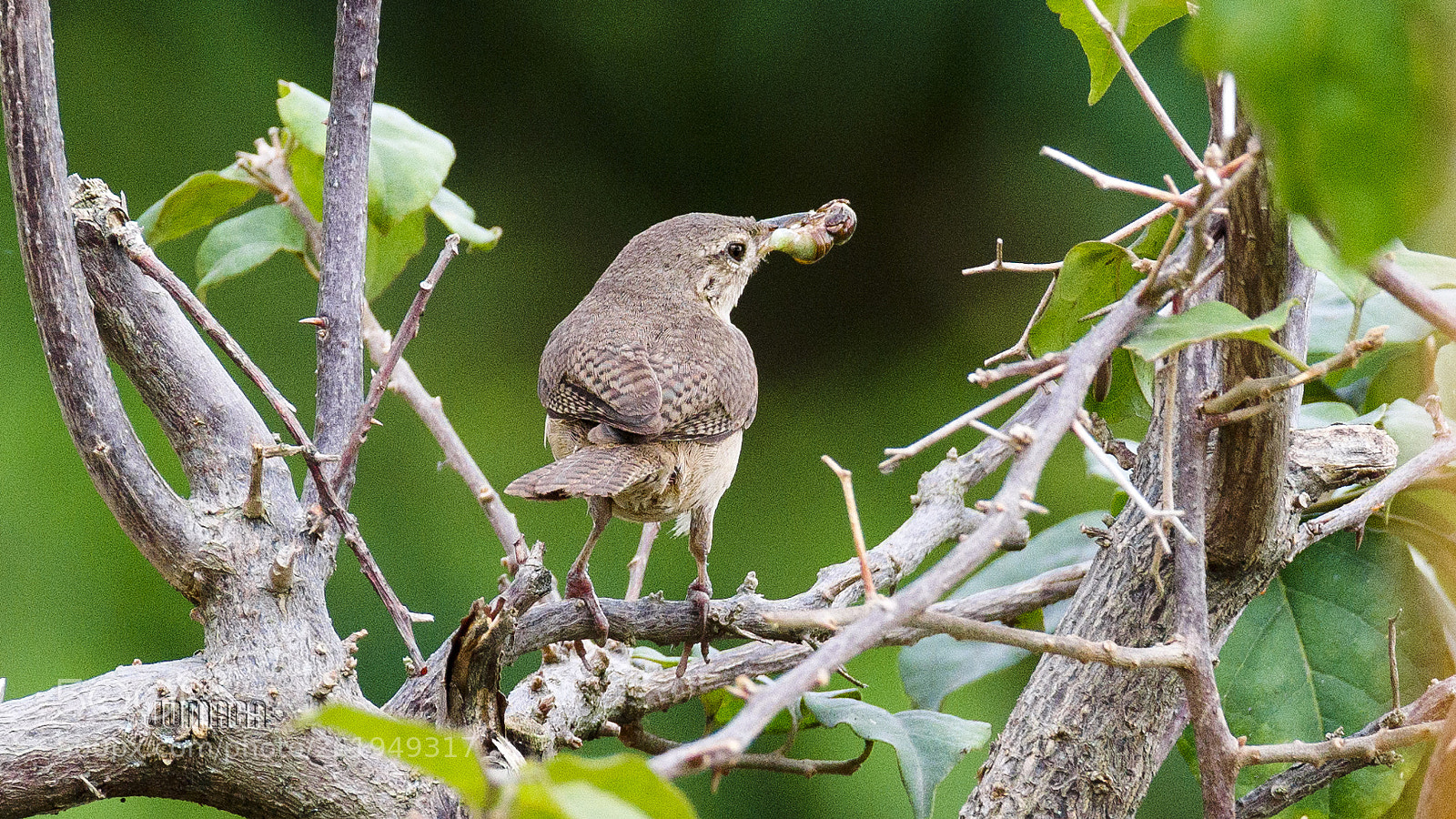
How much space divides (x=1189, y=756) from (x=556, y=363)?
0.96 metres

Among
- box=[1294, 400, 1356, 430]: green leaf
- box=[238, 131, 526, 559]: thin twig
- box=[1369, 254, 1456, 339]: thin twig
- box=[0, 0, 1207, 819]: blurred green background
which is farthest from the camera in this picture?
box=[0, 0, 1207, 819]: blurred green background

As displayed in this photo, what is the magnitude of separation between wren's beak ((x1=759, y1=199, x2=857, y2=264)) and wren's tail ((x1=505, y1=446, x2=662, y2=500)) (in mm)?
546

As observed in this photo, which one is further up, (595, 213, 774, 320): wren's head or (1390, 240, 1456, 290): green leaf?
(595, 213, 774, 320): wren's head

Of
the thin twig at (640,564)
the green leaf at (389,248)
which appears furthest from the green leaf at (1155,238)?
the green leaf at (389,248)

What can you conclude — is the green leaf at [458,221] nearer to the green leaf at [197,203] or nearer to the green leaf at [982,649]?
the green leaf at [197,203]

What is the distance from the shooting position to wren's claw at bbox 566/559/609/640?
3.69 feet

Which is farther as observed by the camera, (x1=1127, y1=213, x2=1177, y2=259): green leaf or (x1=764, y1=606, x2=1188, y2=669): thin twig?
(x1=1127, y1=213, x2=1177, y2=259): green leaf

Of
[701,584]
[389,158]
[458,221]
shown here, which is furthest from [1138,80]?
[458,221]

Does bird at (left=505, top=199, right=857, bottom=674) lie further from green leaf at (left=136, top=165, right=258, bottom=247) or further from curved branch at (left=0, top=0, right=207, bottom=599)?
green leaf at (left=136, top=165, right=258, bottom=247)

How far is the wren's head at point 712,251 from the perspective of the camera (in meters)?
1.85

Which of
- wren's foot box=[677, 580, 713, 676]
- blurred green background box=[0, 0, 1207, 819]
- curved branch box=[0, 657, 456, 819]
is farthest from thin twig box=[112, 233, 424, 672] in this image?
blurred green background box=[0, 0, 1207, 819]

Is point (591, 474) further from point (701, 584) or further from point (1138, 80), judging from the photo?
point (1138, 80)

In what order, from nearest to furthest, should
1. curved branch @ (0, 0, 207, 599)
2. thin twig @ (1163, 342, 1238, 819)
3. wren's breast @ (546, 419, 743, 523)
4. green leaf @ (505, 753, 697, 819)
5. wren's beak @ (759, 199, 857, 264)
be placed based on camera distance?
1. green leaf @ (505, 753, 697, 819)
2. thin twig @ (1163, 342, 1238, 819)
3. curved branch @ (0, 0, 207, 599)
4. wren's breast @ (546, 419, 743, 523)
5. wren's beak @ (759, 199, 857, 264)

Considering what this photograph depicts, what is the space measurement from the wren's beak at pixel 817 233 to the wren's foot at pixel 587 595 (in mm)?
749
